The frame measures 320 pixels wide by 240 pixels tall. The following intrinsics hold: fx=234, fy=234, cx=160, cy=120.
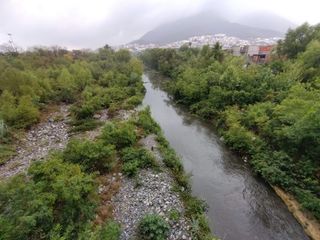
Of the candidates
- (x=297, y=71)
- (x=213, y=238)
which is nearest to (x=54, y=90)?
(x=213, y=238)

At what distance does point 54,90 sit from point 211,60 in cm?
2423

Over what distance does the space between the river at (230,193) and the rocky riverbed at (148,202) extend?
71.4 inches

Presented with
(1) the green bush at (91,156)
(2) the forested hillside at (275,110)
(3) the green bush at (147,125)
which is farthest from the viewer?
(3) the green bush at (147,125)

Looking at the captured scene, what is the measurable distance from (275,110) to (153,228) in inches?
531

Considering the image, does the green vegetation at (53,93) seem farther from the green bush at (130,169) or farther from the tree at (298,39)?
the tree at (298,39)

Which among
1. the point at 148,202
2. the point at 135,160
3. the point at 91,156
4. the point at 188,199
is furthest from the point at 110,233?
the point at 135,160

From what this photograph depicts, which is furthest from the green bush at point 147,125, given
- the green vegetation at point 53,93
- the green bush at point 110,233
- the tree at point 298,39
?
the tree at point 298,39

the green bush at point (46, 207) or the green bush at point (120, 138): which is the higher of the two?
the green bush at point (46, 207)

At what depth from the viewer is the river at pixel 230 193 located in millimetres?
11047

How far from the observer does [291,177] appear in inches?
537

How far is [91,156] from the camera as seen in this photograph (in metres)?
13.4

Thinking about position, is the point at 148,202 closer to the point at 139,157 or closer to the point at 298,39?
the point at 139,157

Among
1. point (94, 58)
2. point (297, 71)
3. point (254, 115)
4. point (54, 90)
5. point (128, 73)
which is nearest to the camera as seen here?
point (254, 115)

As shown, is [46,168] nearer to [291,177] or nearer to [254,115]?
[291,177]
